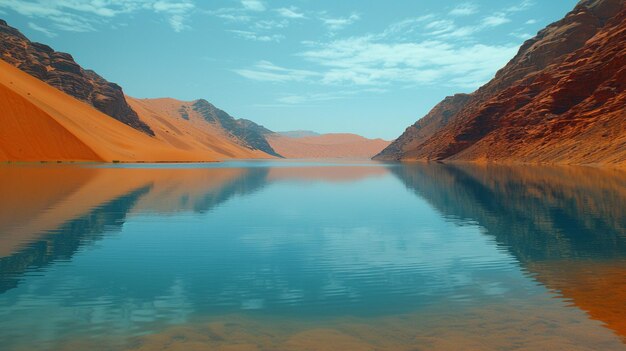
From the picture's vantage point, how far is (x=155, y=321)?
27.2 feet

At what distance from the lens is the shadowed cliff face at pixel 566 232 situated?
9.97 metres

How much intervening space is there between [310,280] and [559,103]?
10569 cm

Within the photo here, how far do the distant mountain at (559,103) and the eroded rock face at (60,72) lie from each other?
323 feet

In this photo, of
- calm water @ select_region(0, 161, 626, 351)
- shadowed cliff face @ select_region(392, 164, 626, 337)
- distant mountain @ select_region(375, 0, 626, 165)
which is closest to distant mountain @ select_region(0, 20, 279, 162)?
calm water @ select_region(0, 161, 626, 351)

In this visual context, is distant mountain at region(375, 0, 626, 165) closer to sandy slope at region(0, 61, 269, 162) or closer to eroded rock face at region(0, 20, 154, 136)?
sandy slope at region(0, 61, 269, 162)

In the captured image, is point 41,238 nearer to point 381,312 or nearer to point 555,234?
point 381,312

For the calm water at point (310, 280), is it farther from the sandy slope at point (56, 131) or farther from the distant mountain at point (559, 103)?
the sandy slope at point (56, 131)

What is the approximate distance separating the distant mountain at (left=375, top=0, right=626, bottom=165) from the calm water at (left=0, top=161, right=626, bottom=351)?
188 feet

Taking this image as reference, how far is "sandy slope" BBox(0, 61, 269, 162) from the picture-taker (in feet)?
257

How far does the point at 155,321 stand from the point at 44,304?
264cm

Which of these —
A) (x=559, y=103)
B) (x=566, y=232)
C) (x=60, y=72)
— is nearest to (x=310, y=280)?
(x=566, y=232)

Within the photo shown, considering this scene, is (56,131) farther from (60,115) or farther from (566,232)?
(566,232)

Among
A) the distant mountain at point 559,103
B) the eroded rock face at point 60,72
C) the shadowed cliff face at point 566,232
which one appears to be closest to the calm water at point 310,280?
the shadowed cliff face at point 566,232

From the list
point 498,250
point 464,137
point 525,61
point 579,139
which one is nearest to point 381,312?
point 498,250
